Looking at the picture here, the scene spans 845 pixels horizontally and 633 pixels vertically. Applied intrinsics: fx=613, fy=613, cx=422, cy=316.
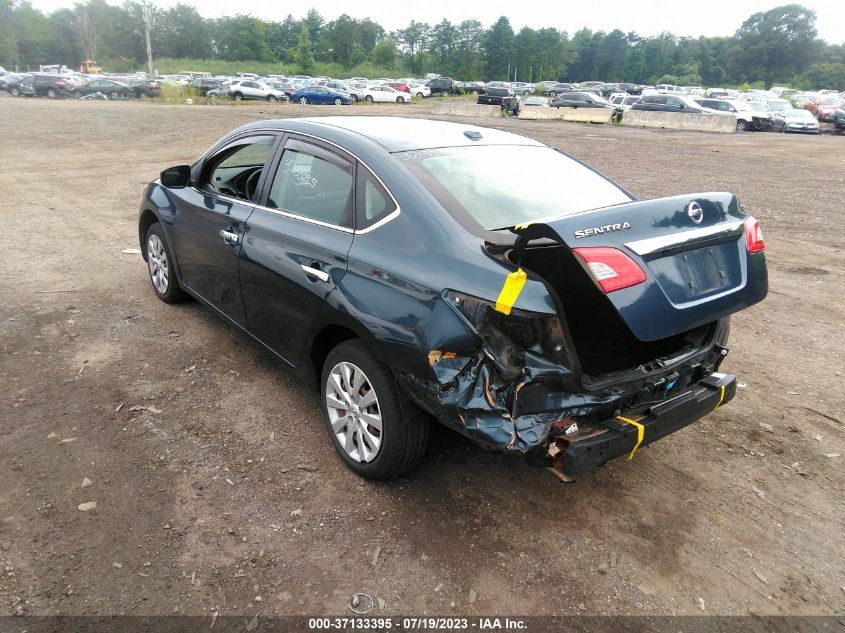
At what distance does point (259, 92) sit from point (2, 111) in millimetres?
18053

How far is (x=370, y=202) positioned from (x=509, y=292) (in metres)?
1.04

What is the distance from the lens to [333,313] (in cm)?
312

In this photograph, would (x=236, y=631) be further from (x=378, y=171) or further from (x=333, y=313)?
(x=378, y=171)

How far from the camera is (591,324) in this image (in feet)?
9.14

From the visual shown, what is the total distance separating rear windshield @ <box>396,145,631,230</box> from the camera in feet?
10.1

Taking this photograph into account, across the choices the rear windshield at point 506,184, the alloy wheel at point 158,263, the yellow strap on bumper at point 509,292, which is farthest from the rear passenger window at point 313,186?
the alloy wheel at point 158,263

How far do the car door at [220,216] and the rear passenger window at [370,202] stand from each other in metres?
1.03

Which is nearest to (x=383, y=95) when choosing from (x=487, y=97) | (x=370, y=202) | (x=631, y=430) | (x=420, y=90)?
(x=487, y=97)

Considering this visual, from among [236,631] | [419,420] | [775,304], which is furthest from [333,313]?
[775,304]

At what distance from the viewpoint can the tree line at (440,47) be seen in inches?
4149

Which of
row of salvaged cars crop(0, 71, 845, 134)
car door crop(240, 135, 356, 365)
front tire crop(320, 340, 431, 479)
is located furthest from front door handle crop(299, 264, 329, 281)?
row of salvaged cars crop(0, 71, 845, 134)

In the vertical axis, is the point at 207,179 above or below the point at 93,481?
above

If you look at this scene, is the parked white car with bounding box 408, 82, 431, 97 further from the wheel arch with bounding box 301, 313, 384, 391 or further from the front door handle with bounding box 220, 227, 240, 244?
the wheel arch with bounding box 301, 313, 384, 391

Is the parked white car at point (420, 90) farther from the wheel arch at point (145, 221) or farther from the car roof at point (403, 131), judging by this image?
the car roof at point (403, 131)
